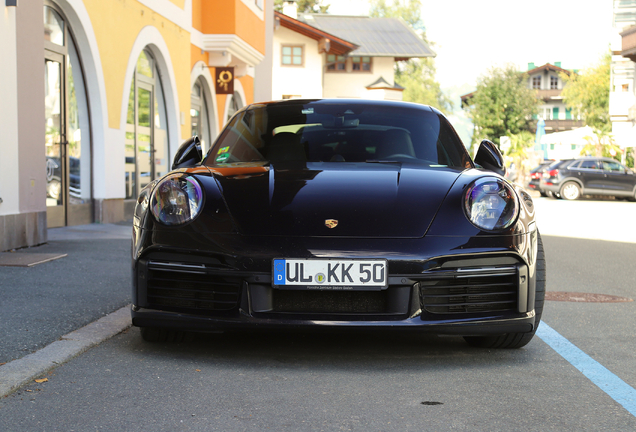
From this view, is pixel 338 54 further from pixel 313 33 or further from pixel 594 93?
pixel 594 93

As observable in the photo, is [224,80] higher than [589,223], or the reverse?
[224,80]

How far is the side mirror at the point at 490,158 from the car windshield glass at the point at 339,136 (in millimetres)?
163

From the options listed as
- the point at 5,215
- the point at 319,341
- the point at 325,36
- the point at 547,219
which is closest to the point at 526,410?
the point at 319,341

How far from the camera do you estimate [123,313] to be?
507cm

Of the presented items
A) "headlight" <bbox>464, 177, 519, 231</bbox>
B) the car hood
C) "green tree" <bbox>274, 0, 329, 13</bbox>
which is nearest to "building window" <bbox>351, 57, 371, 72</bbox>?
"green tree" <bbox>274, 0, 329, 13</bbox>

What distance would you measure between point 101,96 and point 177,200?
916 centimetres

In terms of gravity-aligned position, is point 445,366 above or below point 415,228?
below

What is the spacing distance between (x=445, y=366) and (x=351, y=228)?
0.79 metres

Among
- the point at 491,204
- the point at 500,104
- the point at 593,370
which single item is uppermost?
the point at 500,104

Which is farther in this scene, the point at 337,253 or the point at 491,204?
the point at 491,204

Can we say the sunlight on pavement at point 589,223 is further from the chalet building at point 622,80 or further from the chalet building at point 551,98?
the chalet building at point 551,98

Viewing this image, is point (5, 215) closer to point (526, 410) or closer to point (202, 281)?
point (202, 281)

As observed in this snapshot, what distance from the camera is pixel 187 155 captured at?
4.89 m

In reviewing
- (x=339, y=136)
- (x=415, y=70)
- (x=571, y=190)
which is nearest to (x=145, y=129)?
(x=339, y=136)
